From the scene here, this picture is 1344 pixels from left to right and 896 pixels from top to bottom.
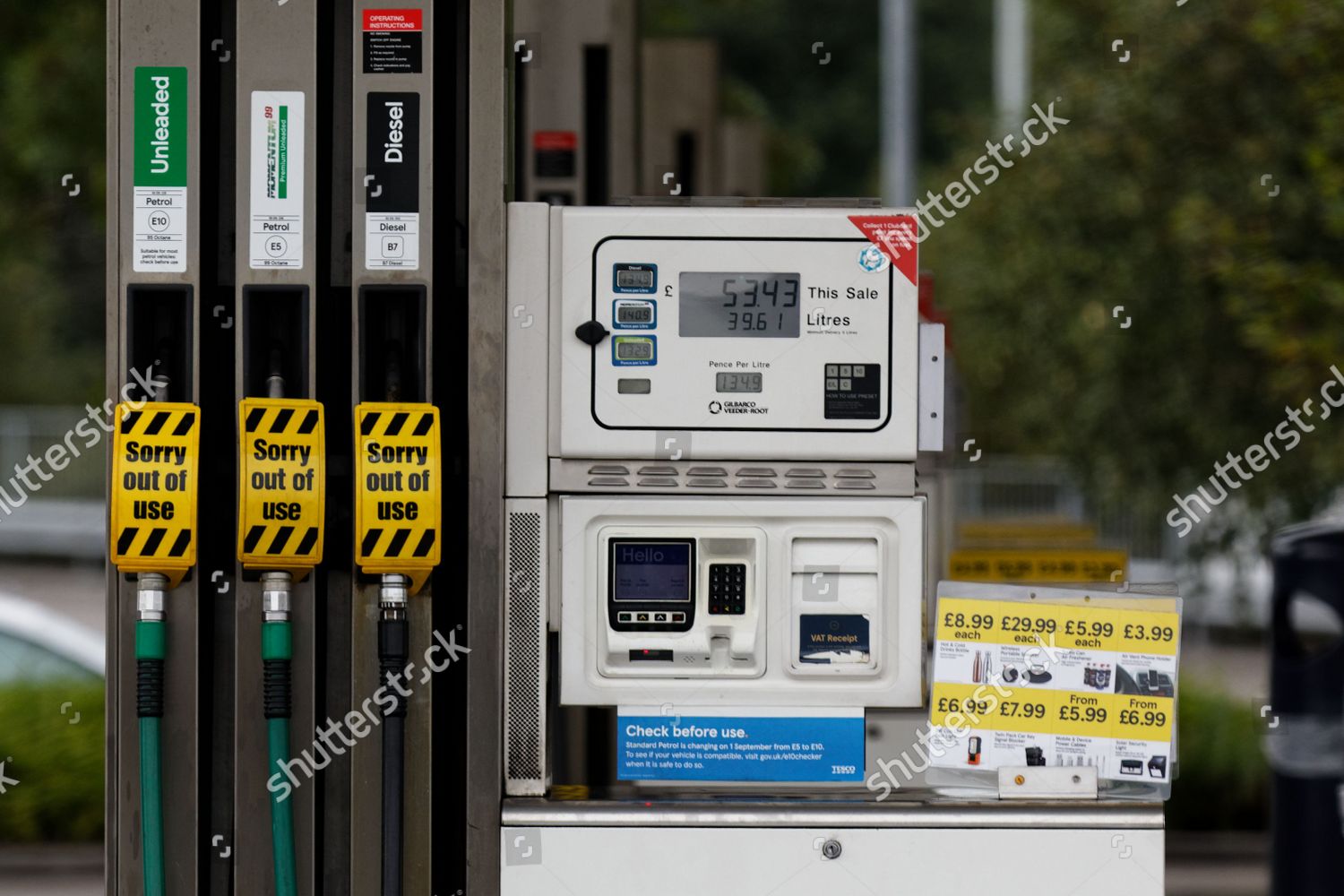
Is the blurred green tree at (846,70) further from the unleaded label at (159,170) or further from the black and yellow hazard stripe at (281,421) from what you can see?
the black and yellow hazard stripe at (281,421)

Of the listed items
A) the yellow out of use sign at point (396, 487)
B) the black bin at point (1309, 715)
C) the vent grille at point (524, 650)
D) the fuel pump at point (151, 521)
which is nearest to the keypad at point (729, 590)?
the vent grille at point (524, 650)

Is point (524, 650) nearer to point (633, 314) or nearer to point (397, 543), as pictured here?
point (397, 543)

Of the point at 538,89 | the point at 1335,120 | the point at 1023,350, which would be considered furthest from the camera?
the point at 1023,350

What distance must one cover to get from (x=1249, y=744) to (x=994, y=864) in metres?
7.83

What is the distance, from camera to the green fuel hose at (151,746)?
11.4 feet

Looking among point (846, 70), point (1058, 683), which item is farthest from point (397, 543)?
point (846, 70)

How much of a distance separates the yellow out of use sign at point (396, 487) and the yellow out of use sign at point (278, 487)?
95 mm

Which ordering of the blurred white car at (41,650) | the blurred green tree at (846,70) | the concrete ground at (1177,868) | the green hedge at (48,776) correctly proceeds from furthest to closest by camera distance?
the blurred green tree at (846,70) < the blurred white car at (41,650) < the green hedge at (48,776) < the concrete ground at (1177,868)

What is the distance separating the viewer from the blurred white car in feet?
32.6

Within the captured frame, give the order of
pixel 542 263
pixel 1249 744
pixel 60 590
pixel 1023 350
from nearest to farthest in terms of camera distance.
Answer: pixel 542 263, pixel 1249 744, pixel 1023 350, pixel 60 590

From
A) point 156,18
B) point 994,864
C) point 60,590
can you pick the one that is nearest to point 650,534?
point 994,864

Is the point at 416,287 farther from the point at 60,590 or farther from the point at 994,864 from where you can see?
the point at 60,590

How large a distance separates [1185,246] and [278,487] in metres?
7.75

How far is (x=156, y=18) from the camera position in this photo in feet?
12.0
